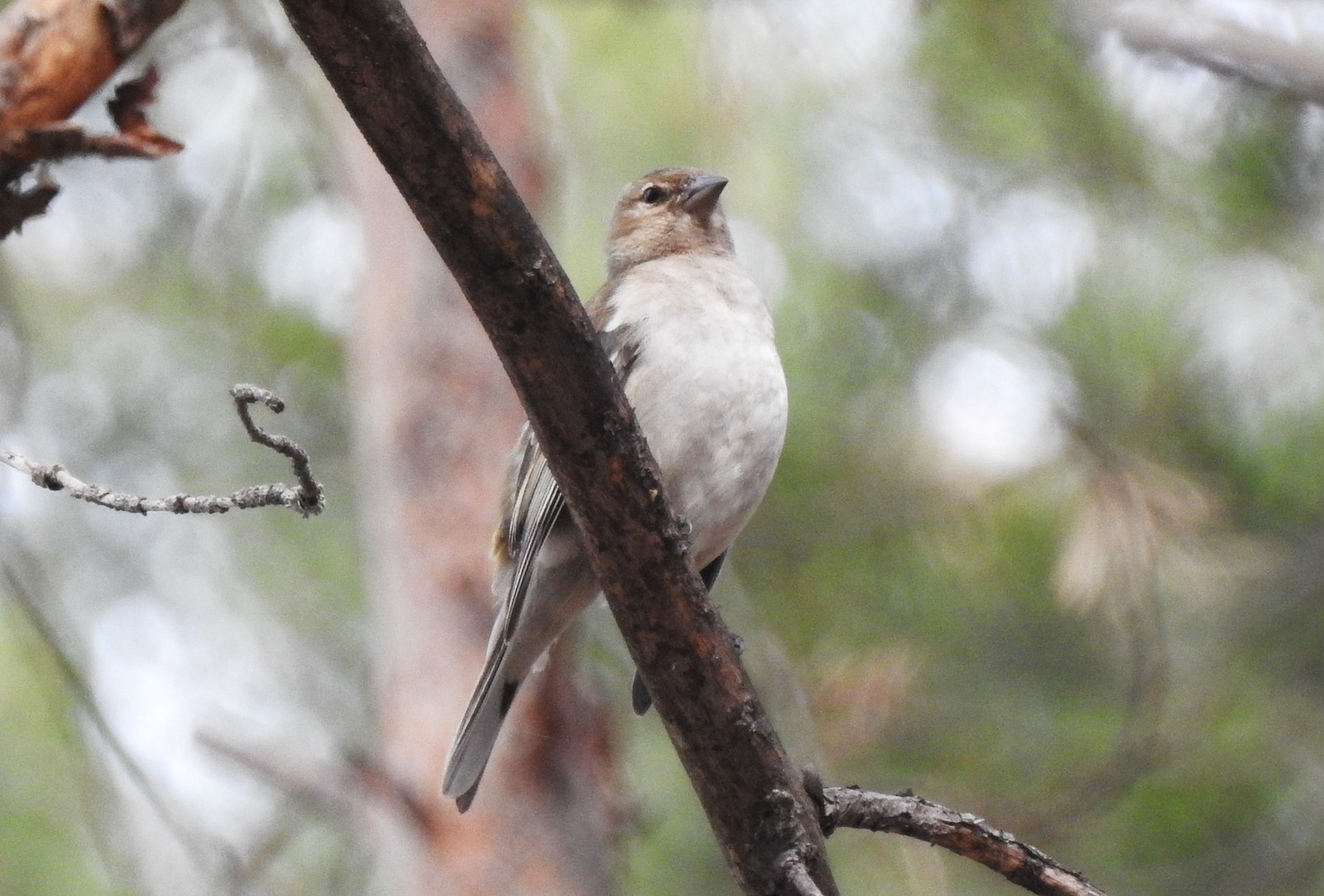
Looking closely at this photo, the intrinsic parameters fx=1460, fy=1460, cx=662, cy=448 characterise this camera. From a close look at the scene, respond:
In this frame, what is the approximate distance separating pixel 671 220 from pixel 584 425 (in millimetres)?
2526

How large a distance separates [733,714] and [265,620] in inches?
213

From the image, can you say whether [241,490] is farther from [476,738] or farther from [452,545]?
[452,545]

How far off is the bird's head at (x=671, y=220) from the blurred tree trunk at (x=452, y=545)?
1198 millimetres

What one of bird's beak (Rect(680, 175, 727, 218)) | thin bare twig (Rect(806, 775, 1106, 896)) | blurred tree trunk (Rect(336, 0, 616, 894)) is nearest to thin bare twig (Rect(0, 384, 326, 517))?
thin bare twig (Rect(806, 775, 1106, 896))

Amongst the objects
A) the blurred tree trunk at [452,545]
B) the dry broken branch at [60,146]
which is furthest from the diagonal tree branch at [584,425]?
the blurred tree trunk at [452,545]

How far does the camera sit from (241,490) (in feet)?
7.92

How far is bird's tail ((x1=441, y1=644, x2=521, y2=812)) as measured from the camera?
370 cm

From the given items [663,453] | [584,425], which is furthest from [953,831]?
[663,453]

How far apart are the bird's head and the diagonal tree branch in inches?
89.0

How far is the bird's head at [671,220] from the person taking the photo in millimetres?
4676

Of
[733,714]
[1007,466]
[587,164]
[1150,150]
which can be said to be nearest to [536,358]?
[733,714]

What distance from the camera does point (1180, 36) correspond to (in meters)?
3.69

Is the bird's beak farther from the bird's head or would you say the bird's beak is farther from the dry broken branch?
the dry broken branch

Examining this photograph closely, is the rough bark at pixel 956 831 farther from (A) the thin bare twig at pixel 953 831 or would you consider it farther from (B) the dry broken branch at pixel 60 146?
(B) the dry broken branch at pixel 60 146
